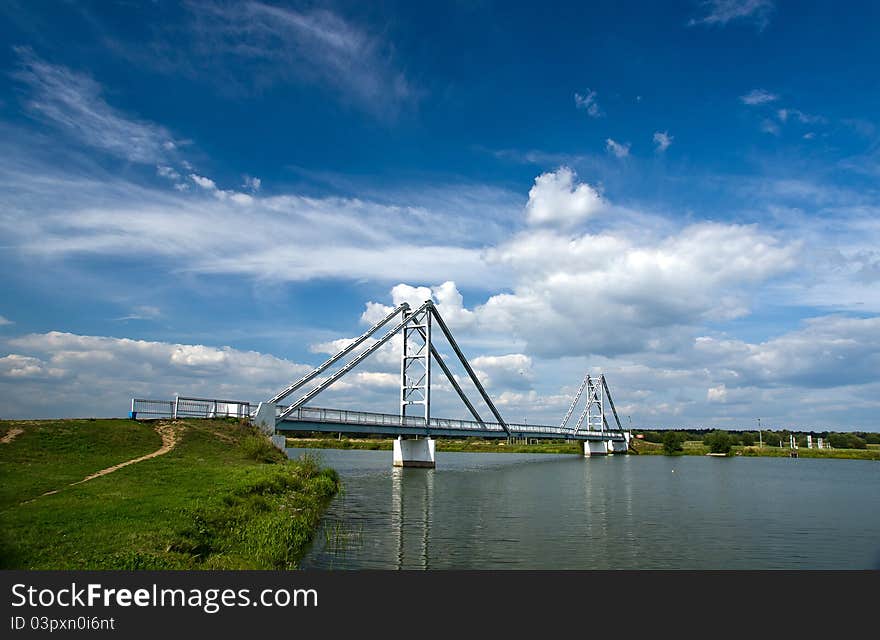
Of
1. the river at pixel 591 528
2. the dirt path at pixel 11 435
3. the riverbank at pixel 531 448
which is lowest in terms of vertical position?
the river at pixel 591 528

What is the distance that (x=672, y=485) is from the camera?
56969mm

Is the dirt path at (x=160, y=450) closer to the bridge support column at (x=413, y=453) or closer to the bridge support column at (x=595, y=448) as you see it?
the bridge support column at (x=413, y=453)

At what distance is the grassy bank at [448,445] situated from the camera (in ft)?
467

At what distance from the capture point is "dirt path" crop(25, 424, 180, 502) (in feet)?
77.0

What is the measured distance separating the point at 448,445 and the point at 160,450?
430ft

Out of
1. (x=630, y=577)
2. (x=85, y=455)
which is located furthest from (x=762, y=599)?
(x=85, y=455)

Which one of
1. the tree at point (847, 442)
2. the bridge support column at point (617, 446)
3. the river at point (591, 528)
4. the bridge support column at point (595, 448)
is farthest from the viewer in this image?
the tree at point (847, 442)

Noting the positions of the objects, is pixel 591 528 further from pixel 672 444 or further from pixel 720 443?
pixel 672 444

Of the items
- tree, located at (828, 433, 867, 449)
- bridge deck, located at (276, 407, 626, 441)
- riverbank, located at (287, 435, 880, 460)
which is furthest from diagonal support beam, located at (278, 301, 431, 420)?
tree, located at (828, 433, 867, 449)

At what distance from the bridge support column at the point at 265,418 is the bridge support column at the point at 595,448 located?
110932 millimetres

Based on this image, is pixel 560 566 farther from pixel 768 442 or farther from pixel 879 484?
pixel 768 442

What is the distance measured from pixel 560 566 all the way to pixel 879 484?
6244 centimetres

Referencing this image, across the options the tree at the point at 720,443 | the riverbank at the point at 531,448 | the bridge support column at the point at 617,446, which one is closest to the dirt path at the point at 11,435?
the riverbank at the point at 531,448

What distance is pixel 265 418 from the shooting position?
50.1 m
